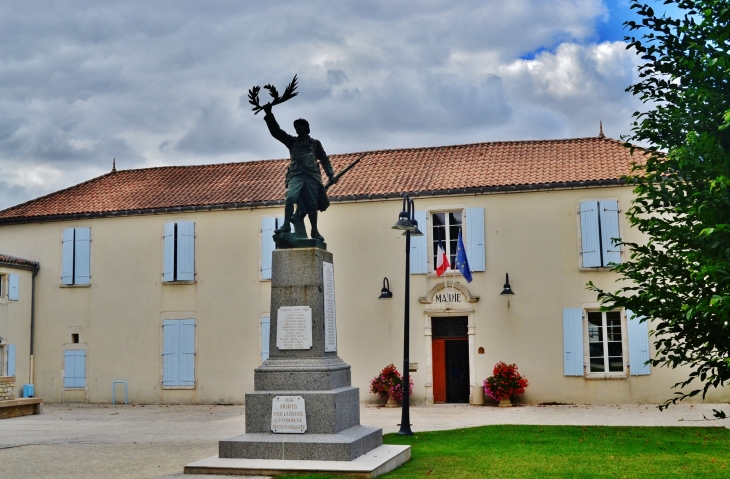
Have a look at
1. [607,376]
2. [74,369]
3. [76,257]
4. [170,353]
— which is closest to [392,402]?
[607,376]

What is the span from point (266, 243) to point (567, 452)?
38.2ft

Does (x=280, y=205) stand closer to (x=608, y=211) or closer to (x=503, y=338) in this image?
(x=503, y=338)

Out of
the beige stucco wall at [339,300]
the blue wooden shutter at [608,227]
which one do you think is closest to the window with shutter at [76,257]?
the beige stucco wall at [339,300]

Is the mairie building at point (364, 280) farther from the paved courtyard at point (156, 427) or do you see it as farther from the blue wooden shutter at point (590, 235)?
the paved courtyard at point (156, 427)

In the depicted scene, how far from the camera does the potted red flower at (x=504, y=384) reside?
725 inches

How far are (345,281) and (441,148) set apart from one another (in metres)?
4.89

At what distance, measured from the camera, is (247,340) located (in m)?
20.5

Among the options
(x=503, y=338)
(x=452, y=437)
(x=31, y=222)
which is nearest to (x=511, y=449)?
(x=452, y=437)

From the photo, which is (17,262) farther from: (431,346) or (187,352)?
(431,346)

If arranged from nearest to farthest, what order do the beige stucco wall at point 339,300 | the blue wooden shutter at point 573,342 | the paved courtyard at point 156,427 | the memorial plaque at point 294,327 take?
the memorial plaque at point 294,327, the paved courtyard at point 156,427, the blue wooden shutter at point 573,342, the beige stucco wall at point 339,300

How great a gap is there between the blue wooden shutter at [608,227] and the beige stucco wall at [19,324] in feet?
49.3

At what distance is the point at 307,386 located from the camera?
868 centimetres

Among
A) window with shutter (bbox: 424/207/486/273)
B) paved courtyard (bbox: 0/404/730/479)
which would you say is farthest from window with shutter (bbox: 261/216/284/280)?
window with shutter (bbox: 424/207/486/273)

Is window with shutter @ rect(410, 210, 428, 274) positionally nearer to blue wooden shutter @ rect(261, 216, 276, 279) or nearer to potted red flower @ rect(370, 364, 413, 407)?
potted red flower @ rect(370, 364, 413, 407)
